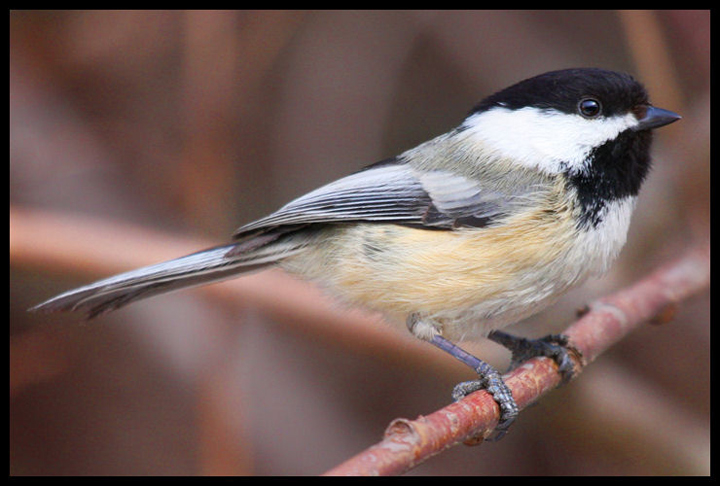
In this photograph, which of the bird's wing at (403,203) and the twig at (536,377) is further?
the bird's wing at (403,203)

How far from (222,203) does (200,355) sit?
1.63ft

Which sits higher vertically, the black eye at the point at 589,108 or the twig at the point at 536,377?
the black eye at the point at 589,108

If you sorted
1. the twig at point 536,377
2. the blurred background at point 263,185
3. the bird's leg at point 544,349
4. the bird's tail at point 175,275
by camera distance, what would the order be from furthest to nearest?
1. the blurred background at point 263,185
2. the bird's leg at point 544,349
3. the bird's tail at point 175,275
4. the twig at point 536,377

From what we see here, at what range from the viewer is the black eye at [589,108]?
69.2 inches

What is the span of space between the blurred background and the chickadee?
20.7 inches

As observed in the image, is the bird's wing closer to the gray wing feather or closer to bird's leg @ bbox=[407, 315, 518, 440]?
the gray wing feather

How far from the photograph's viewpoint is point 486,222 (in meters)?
1.75

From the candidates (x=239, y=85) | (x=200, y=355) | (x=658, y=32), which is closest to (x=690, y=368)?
(x=658, y=32)

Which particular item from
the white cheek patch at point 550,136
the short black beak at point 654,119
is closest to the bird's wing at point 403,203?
the white cheek patch at point 550,136

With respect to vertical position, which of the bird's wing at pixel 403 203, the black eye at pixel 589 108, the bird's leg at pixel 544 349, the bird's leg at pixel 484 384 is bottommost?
the bird's leg at pixel 544 349

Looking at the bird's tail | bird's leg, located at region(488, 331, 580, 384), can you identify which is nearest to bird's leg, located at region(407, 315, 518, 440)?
bird's leg, located at region(488, 331, 580, 384)

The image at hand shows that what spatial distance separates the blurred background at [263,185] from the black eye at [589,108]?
2.08 feet

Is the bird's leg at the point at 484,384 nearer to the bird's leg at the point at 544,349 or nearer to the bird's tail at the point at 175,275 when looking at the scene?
the bird's leg at the point at 544,349

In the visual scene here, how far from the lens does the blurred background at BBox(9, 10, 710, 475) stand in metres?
2.39
